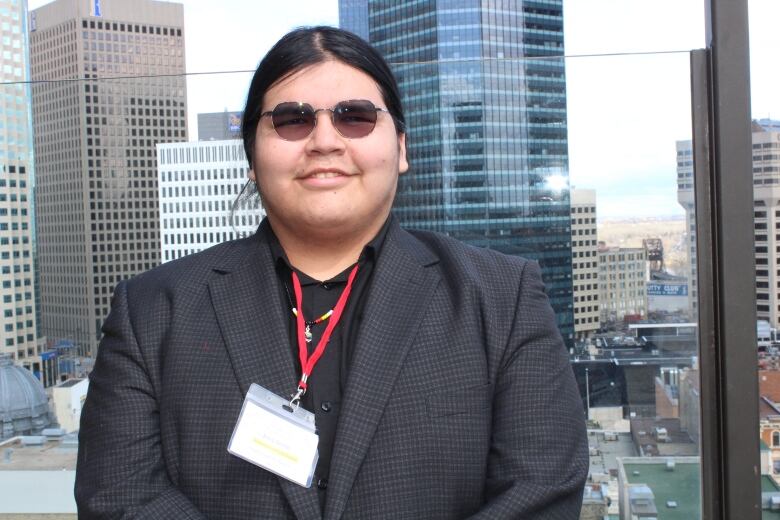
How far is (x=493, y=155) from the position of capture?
234 cm

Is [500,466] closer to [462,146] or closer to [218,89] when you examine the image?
Result: [462,146]

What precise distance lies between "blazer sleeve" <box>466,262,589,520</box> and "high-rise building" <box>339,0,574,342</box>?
0.75 meters

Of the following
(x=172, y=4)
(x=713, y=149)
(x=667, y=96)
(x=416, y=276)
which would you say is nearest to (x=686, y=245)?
(x=713, y=149)

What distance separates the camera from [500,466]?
4.65 feet

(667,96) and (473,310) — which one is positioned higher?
(667,96)

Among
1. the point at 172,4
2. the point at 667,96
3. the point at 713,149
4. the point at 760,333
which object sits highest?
the point at 172,4

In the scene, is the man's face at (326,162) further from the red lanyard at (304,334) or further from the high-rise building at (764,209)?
the high-rise building at (764,209)

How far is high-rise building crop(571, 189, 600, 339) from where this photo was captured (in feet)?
7.32

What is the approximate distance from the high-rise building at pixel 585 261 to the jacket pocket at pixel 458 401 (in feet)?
2.84

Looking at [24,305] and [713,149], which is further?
[24,305]

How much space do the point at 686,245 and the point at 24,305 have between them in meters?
2.20

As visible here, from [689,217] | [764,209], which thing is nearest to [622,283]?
[689,217]

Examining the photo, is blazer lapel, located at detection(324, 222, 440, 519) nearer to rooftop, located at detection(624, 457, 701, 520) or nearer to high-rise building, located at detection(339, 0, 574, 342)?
high-rise building, located at detection(339, 0, 574, 342)

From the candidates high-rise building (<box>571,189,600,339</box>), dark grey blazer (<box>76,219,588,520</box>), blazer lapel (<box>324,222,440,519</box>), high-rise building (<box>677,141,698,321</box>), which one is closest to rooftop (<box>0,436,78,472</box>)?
dark grey blazer (<box>76,219,588,520</box>)
